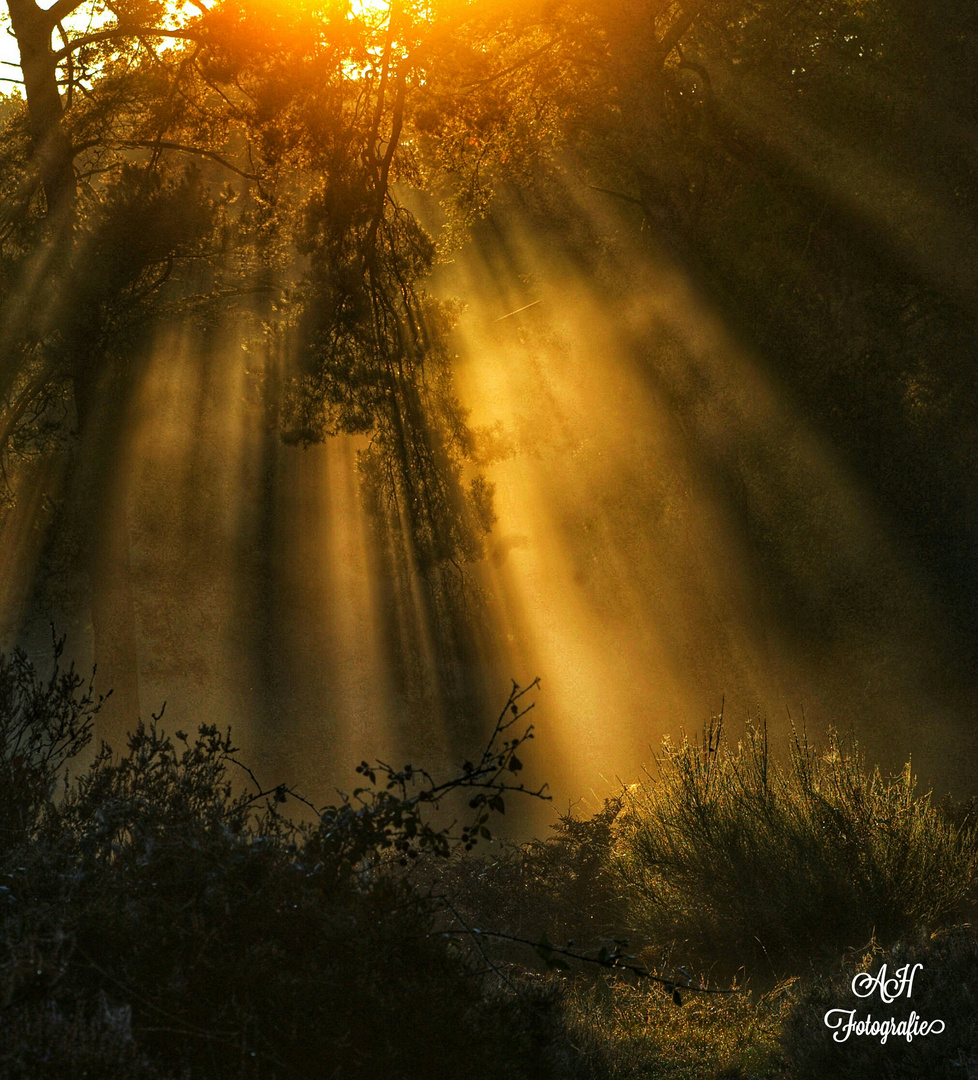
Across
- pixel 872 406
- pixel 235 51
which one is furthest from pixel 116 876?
pixel 872 406

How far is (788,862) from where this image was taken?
5.53 meters

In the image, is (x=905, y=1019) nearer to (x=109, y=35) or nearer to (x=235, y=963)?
(x=235, y=963)

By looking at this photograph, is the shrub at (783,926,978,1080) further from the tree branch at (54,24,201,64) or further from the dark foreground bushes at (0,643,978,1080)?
the tree branch at (54,24,201,64)

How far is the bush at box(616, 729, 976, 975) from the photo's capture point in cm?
533

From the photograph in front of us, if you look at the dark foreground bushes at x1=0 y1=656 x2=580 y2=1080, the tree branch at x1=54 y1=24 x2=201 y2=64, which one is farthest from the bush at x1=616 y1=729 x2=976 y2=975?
the tree branch at x1=54 y1=24 x2=201 y2=64

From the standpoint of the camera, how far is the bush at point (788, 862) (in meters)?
5.33

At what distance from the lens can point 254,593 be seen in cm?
1631

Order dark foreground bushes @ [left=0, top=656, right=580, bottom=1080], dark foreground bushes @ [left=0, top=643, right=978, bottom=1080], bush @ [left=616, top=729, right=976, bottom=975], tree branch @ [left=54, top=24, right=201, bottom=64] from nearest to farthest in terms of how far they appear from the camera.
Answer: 1. dark foreground bushes @ [left=0, top=656, right=580, bottom=1080]
2. dark foreground bushes @ [left=0, top=643, right=978, bottom=1080]
3. bush @ [left=616, top=729, right=976, bottom=975]
4. tree branch @ [left=54, top=24, right=201, bottom=64]

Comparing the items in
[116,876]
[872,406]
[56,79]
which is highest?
[56,79]

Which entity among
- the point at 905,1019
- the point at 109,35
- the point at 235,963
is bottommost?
the point at 905,1019

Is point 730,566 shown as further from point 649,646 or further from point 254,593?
point 254,593

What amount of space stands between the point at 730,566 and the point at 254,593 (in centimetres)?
783

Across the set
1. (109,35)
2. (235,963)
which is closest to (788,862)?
(235,963)

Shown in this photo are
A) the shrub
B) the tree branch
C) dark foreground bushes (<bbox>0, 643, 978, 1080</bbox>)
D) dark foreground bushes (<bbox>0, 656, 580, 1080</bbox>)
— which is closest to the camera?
dark foreground bushes (<bbox>0, 656, 580, 1080</bbox>)
